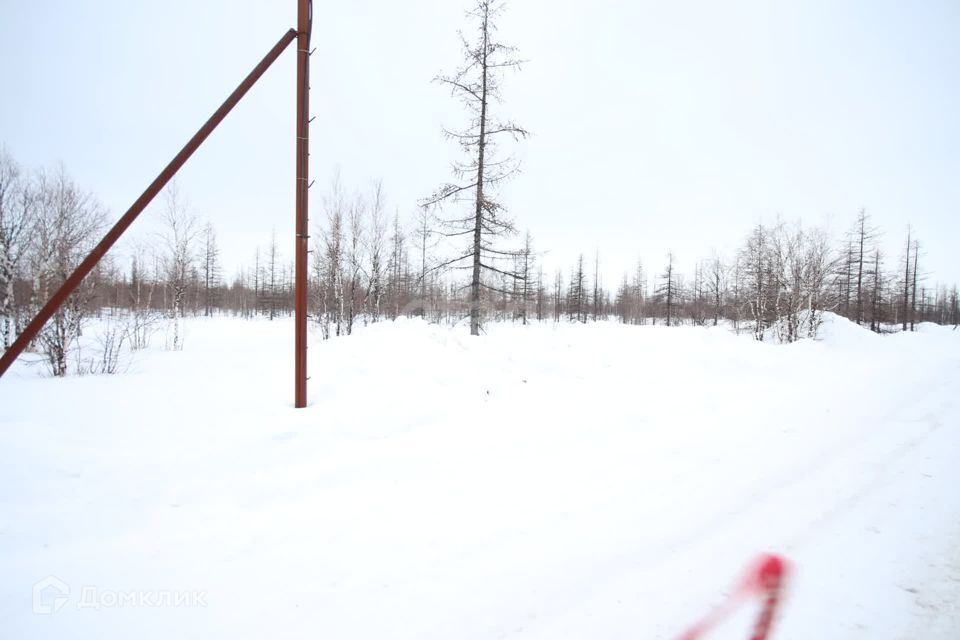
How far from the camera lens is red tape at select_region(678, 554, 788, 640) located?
2.00 metres

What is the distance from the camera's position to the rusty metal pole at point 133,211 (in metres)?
3.24

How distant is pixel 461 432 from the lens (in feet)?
16.3

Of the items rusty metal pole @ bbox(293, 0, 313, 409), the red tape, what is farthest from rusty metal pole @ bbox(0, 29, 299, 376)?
the red tape

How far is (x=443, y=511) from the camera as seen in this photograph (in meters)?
3.19

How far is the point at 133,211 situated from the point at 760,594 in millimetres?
6251

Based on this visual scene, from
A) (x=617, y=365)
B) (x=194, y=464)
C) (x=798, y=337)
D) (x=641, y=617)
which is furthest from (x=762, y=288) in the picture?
(x=194, y=464)

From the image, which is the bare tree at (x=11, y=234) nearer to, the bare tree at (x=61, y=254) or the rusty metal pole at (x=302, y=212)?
the bare tree at (x=61, y=254)

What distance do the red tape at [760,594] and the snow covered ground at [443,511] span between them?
2.4 inches

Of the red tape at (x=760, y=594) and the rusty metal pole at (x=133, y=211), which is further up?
the rusty metal pole at (x=133, y=211)

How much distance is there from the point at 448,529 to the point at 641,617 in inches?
58.8

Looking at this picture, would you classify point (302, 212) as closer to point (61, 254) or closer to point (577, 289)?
point (61, 254)

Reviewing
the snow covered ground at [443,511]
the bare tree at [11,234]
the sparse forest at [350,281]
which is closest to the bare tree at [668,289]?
the sparse forest at [350,281]

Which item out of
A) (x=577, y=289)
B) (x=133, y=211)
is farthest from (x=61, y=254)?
(x=577, y=289)

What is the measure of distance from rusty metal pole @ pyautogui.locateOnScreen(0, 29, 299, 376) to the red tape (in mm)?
5443
